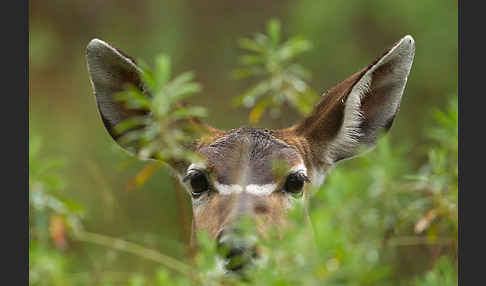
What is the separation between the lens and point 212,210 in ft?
24.0

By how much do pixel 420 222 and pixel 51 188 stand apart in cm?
254

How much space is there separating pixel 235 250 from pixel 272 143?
169 centimetres

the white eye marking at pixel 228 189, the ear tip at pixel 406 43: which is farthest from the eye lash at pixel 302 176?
the ear tip at pixel 406 43

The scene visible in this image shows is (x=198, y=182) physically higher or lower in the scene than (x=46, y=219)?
higher

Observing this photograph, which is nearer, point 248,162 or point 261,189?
point 261,189

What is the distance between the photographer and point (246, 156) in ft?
24.7

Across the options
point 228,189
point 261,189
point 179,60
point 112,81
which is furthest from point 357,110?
point 179,60

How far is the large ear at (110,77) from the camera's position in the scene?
7.66m

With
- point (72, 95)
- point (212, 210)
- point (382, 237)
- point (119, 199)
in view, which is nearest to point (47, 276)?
point (212, 210)

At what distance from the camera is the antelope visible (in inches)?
284

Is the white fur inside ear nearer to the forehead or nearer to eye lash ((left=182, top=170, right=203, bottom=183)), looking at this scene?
the forehead

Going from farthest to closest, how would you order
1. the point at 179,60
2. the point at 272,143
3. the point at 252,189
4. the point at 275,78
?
the point at 179,60 < the point at 275,78 < the point at 272,143 < the point at 252,189

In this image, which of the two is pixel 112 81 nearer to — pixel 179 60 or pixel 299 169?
pixel 299 169

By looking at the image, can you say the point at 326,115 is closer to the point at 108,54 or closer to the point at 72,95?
the point at 108,54
